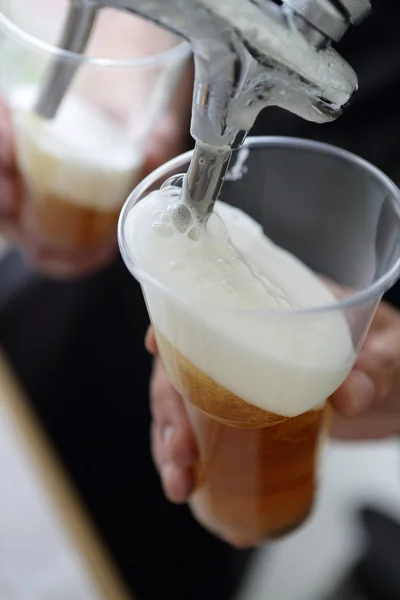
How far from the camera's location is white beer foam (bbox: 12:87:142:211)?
58 cm

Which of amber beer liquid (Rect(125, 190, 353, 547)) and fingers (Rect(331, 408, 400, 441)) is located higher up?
amber beer liquid (Rect(125, 190, 353, 547))

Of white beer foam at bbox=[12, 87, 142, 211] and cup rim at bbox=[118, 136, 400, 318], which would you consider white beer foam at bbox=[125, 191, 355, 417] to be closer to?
cup rim at bbox=[118, 136, 400, 318]

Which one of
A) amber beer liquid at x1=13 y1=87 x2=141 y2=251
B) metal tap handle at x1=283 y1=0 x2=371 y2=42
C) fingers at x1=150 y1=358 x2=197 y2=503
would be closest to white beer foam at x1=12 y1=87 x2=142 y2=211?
amber beer liquid at x1=13 y1=87 x2=141 y2=251

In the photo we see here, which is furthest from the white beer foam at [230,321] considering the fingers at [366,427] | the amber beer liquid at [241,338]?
the fingers at [366,427]

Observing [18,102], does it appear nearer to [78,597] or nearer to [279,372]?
[279,372]

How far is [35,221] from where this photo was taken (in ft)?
2.13

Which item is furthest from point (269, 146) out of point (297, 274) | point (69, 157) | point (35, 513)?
point (35, 513)

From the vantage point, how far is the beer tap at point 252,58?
0.82ft

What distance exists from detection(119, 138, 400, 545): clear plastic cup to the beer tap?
0.07m

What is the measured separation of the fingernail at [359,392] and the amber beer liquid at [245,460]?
18mm

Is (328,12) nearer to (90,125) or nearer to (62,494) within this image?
(90,125)

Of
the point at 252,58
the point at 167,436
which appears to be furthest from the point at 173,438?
the point at 252,58

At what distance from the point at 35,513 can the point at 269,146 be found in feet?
1.96

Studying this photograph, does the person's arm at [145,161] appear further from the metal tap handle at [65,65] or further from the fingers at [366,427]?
the fingers at [366,427]
